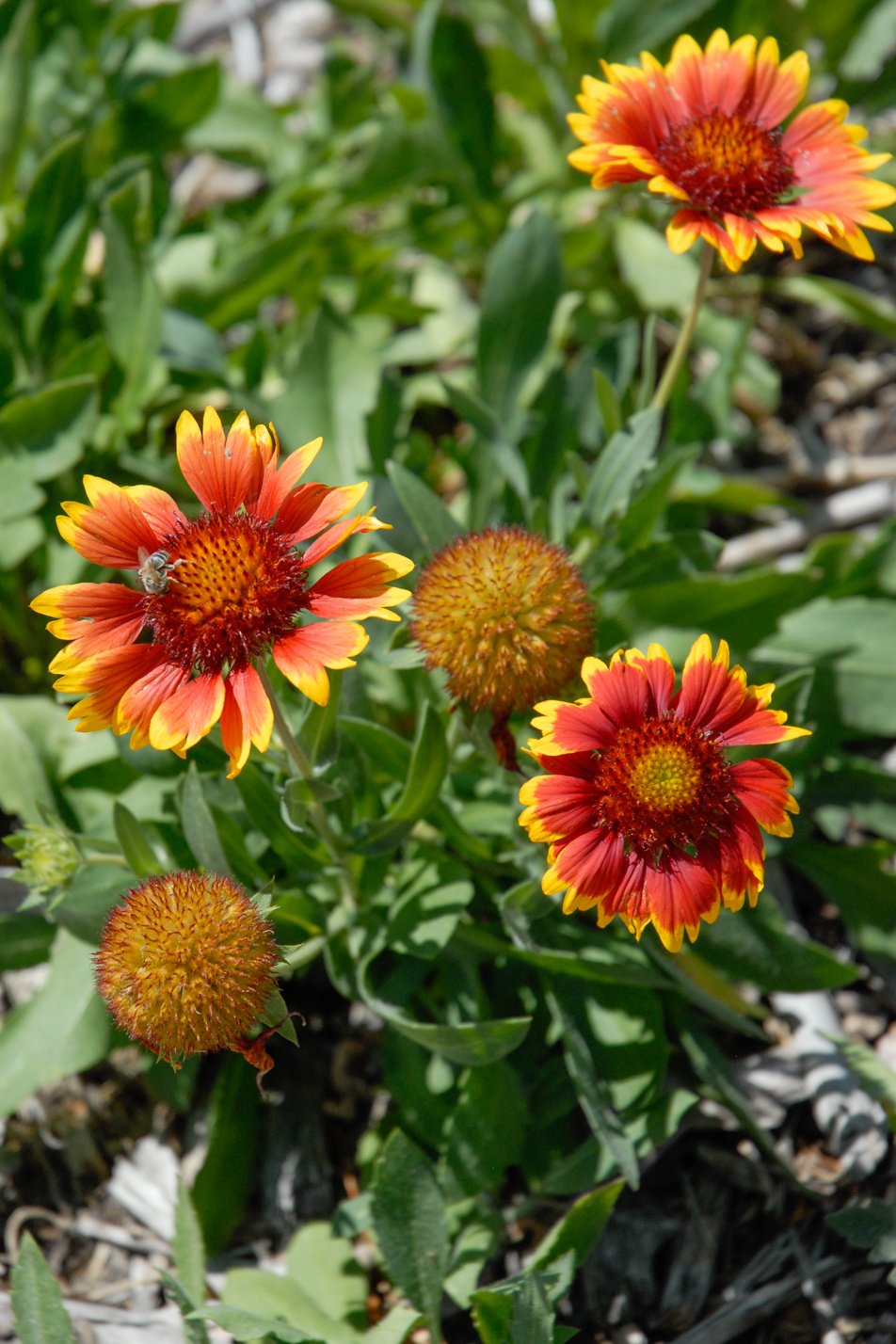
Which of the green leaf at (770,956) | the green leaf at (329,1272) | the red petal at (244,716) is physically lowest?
the green leaf at (329,1272)

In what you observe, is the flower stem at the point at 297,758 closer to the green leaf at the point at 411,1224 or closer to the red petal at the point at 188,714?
the red petal at the point at 188,714

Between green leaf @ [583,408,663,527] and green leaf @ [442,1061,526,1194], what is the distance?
3.42ft

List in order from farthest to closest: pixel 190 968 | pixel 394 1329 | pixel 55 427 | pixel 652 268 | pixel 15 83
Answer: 1. pixel 652 268
2. pixel 15 83
3. pixel 55 427
4. pixel 394 1329
5. pixel 190 968

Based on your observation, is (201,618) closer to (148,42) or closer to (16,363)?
(16,363)

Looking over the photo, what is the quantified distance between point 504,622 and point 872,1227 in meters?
1.18

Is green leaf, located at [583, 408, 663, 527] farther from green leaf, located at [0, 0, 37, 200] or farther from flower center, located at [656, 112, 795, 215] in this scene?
green leaf, located at [0, 0, 37, 200]

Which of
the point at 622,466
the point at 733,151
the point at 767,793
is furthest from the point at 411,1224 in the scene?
the point at 733,151

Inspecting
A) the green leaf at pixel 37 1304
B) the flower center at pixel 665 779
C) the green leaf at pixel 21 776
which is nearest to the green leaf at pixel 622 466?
the flower center at pixel 665 779

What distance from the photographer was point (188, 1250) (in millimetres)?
2033

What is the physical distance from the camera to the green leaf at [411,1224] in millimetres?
1991

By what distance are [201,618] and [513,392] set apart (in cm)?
132

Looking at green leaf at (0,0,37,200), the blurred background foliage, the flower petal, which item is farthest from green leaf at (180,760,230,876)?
green leaf at (0,0,37,200)

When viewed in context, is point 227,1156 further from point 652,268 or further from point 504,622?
→ point 652,268

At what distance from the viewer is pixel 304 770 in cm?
175
